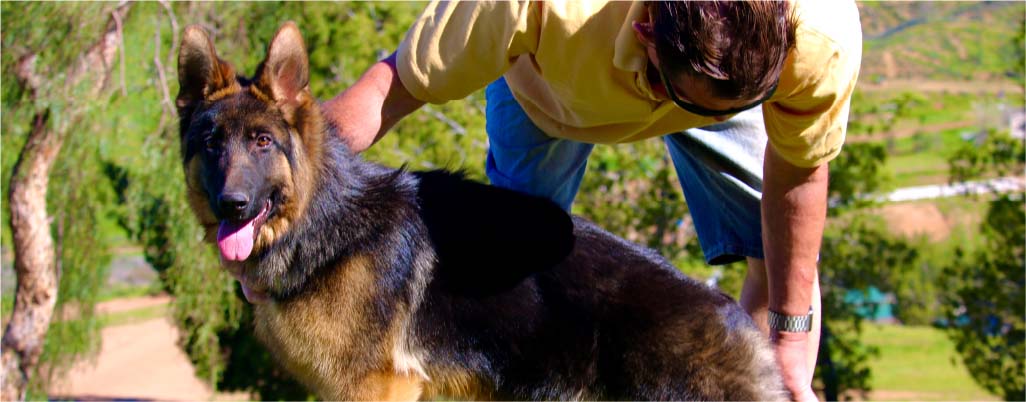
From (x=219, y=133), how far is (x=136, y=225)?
15.3 feet

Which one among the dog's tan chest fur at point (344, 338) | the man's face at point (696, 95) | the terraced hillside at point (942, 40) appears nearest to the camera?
the man's face at point (696, 95)

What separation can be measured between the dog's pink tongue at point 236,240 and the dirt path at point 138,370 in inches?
338

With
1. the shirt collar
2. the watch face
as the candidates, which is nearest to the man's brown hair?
the shirt collar

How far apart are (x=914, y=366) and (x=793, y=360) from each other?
1057cm

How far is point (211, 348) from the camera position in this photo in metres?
8.59

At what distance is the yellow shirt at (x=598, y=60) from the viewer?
3115 mm

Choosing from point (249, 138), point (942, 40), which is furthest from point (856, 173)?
point (249, 138)

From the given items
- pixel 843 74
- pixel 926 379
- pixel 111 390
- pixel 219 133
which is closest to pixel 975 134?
pixel 926 379

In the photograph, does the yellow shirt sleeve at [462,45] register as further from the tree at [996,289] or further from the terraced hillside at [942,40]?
the tree at [996,289]

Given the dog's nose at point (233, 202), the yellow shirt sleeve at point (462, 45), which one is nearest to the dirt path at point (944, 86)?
the yellow shirt sleeve at point (462, 45)

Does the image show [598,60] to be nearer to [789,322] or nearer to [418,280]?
[418,280]

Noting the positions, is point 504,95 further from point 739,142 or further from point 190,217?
point 190,217

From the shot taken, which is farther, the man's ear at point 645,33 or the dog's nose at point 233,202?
the dog's nose at point 233,202

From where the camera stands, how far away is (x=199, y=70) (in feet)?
12.1
